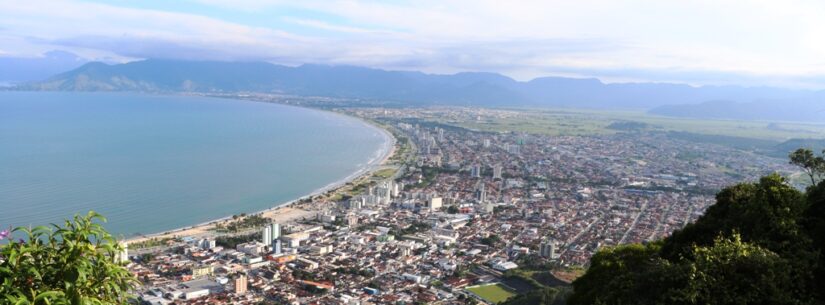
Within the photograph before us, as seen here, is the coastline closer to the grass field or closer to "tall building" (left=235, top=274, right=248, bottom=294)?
"tall building" (left=235, top=274, right=248, bottom=294)

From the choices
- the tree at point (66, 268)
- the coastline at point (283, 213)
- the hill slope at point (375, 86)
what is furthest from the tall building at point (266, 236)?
the hill slope at point (375, 86)

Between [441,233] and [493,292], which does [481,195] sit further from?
[493,292]

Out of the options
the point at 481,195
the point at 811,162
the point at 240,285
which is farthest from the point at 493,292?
the point at 481,195

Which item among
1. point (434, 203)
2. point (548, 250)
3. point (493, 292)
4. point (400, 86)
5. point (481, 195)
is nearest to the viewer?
point (493, 292)

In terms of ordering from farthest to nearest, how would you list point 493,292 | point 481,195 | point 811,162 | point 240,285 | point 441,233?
point 481,195
point 441,233
point 493,292
point 240,285
point 811,162

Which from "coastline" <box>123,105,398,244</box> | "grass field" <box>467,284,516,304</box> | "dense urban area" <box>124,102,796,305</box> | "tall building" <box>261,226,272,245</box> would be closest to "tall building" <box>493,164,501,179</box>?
"dense urban area" <box>124,102,796,305</box>

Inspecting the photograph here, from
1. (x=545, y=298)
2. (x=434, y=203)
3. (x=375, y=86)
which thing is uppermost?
(x=375, y=86)

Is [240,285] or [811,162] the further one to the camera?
[240,285]

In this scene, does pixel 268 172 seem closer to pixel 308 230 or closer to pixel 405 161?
pixel 405 161
